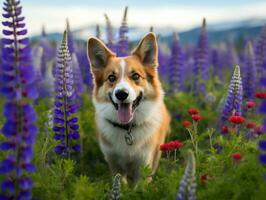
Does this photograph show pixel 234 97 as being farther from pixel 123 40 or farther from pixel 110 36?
pixel 110 36

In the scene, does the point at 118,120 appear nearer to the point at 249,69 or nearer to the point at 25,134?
the point at 25,134

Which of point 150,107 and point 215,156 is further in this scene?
point 150,107

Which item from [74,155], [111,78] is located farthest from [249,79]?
[111,78]

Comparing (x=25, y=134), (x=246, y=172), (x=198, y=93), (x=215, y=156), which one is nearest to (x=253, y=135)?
(x=215, y=156)

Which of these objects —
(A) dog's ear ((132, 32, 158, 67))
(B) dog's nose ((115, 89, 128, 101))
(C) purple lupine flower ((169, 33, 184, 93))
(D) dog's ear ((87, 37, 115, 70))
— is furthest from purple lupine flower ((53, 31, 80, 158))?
(C) purple lupine flower ((169, 33, 184, 93))

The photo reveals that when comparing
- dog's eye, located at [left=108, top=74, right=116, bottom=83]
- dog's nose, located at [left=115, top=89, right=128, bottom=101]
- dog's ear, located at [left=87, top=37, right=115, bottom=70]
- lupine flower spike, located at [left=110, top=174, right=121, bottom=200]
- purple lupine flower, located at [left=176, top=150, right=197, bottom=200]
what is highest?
dog's ear, located at [left=87, top=37, right=115, bottom=70]

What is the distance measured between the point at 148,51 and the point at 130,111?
0.89 metres

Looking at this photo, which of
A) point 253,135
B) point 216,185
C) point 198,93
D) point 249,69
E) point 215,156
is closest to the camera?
point 216,185

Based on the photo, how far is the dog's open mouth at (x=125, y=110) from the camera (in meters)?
6.07

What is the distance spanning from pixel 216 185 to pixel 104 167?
404 centimetres

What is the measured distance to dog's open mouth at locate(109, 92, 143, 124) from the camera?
607cm

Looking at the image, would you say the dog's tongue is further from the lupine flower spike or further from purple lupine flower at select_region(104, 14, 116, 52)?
purple lupine flower at select_region(104, 14, 116, 52)

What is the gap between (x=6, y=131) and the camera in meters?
3.72

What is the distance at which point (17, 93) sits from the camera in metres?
3.61
